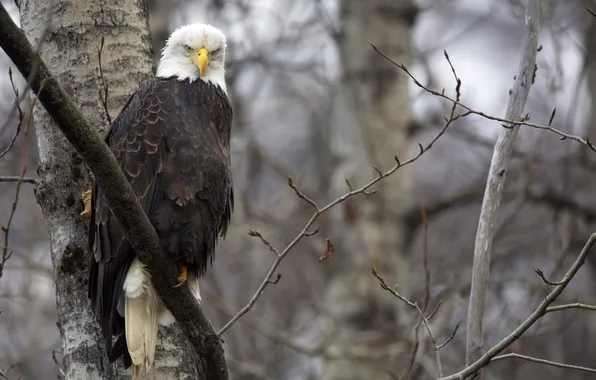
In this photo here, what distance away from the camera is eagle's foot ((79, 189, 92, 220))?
3544 millimetres

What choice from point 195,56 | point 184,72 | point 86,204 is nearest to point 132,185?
point 86,204

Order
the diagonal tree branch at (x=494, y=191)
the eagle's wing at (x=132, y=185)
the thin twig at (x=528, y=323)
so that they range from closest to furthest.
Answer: the thin twig at (x=528, y=323) < the diagonal tree branch at (x=494, y=191) < the eagle's wing at (x=132, y=185)

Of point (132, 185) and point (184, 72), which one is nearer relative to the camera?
point (132, 185)

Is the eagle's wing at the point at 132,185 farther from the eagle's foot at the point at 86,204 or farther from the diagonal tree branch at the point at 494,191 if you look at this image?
the diagonal tree branch at the point at 494,191

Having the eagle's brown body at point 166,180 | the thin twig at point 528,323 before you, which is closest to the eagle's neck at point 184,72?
the eagle's brown body at point 166,180

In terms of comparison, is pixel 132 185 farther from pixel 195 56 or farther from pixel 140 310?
pixel 195 56

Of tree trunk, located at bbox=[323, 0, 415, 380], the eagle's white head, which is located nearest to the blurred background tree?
tree trunk, located at bbox=[323, 0, 415, 380]

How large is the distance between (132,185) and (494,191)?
4.53ft

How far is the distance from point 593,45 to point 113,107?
5269 mm

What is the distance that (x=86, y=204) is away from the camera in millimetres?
3549

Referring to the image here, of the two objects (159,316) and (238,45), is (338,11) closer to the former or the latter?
(238,45)

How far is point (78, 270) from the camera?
3566mm

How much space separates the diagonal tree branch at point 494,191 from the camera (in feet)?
10.8

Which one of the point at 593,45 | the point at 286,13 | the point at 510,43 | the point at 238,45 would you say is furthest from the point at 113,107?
the point at 510,43
